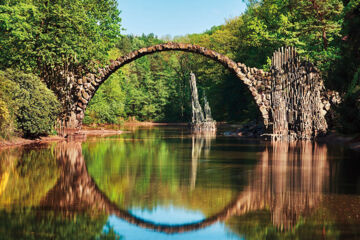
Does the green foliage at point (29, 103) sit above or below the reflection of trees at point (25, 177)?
above

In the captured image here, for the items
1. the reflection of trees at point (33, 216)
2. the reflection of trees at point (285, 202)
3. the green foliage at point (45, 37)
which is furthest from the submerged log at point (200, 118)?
the reflection of trees at point (33, 216)

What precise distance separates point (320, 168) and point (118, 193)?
6.53 meters

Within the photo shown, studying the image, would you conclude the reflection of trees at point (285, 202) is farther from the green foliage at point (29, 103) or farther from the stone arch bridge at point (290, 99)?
the stone arch bridge at point (290, 99)

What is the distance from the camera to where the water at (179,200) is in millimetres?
6676

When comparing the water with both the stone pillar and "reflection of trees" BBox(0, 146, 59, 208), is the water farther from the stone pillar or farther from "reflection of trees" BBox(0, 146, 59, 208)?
the stone pillar

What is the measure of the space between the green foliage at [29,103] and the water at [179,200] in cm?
966

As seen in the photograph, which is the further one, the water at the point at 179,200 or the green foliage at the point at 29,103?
the green foliage at the point at 29,103

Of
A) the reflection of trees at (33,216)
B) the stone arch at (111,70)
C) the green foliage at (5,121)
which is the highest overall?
the stone arch at (111,70)

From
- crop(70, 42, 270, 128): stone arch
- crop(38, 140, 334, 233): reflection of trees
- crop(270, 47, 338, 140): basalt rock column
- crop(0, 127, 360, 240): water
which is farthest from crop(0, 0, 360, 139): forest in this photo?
crop(38, 140, 334, 233): reflection of trees

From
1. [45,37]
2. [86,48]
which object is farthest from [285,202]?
[86,48]

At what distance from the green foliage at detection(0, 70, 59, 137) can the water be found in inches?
380

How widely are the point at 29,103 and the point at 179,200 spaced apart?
17780 millimetres

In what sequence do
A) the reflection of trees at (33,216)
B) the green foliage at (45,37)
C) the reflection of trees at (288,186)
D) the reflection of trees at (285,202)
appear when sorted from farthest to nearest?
the green foliage at (45,37) < the reflection of trees at (288,186) < the reflection of trees at (285,202) < the reflection of trees at (33,216)

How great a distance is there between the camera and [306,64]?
29.8 meters
